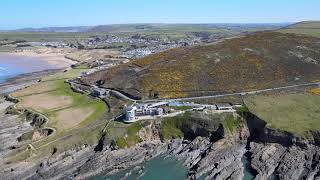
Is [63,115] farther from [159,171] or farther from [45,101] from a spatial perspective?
[159,171]

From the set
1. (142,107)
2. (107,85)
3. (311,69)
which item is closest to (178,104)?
(142,107)

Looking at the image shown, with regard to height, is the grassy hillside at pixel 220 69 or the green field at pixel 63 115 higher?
the grassy hillside at pixel 220 69

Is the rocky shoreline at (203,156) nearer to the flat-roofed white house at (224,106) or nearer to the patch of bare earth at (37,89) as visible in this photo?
the flat-roofed white house at (224,106)

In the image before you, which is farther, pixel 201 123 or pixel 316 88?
pixel 316 88

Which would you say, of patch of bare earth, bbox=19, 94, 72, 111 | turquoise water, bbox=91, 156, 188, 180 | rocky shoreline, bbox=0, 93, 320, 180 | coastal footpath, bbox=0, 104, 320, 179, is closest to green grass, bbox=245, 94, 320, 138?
coastal footpath, bbox=0, 104, 320, 179

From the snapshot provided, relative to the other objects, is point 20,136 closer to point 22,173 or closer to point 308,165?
point 22,173

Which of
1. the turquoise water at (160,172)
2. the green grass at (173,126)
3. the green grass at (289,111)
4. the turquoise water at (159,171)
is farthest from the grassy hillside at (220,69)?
the turquoise water at (160,172)

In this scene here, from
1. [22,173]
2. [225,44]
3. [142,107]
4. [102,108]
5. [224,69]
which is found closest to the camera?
[22,173]
